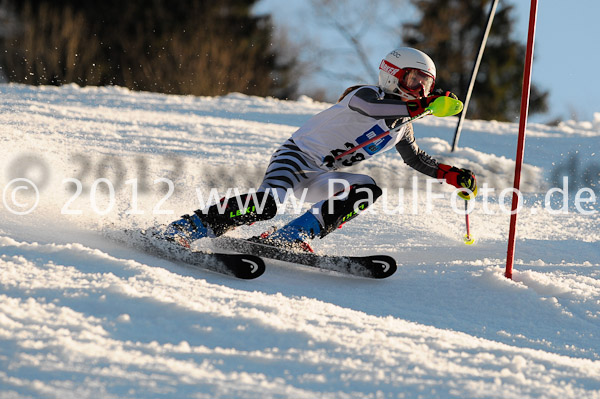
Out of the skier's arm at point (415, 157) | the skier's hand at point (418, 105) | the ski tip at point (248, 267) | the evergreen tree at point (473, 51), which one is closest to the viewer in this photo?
the ski tip at point (248, 267)

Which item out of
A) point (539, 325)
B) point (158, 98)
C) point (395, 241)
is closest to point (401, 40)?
point (158, 98)

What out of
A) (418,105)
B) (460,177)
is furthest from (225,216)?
(460,177)

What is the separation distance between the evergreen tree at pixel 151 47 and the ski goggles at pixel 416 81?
1715 cm

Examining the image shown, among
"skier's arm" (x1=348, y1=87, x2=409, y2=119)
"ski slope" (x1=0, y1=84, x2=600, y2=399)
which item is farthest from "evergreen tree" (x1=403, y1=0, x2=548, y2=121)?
Answer: "skier's arm" (x1=348, y1=87, x2=409, y2=119)

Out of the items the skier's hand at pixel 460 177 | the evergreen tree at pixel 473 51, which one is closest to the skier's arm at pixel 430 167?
the skier's hand at pixel 460 177

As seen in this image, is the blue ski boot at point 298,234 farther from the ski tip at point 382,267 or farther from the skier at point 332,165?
the ski tip at point 382,267

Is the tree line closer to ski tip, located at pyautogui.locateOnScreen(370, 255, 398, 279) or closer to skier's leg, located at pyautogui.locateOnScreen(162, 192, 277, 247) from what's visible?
skier's leg, located at pyautogui.locateOnScreen(162, 192, 277, 247)

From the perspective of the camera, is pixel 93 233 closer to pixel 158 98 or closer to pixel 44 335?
pixel 44 335

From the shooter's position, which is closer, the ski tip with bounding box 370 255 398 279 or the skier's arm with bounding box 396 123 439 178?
the ski tip with bounding box 370 255 398 279

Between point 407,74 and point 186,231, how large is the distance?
1440 mm

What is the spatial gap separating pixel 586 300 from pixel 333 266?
4.34ft

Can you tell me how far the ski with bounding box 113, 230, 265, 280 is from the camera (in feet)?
11.3

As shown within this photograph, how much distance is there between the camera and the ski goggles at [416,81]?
152 inches

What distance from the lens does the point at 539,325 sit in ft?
11.1
